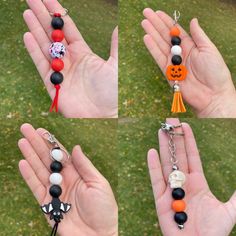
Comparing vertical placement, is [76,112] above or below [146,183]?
above

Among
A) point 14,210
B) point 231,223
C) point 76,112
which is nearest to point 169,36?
point 76,112

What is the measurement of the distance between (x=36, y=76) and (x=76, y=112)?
0.51m

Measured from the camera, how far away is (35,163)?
8.44 ft

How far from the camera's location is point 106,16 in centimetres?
312

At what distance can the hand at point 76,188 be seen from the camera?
2443mm

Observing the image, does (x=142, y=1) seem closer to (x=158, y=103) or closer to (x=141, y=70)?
(x=141, y=70)

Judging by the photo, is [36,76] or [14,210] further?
[36,76]

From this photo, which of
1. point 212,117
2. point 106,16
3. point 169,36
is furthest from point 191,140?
point 106,16

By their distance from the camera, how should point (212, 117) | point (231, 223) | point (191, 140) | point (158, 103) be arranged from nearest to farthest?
point (231, 223) < point (191, 140) < point (212, 117) < point (158, 103)

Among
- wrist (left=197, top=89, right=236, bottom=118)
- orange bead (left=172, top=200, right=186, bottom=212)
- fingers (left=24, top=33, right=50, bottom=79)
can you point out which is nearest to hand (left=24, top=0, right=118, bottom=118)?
fingers (left=24, top=33, right=50, bottom=79)

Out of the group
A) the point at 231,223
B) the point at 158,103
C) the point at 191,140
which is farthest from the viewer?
the point at 158,103

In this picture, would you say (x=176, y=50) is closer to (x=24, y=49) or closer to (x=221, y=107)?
(x=221, y=107)

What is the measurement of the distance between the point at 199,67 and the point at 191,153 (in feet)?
1.68

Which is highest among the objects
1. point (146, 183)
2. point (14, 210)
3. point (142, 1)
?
point (142, 1)
